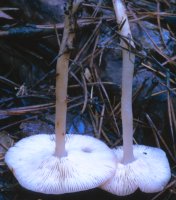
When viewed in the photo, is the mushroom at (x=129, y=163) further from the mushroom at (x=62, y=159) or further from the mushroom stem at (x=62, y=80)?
the mushroom stem at (x=62, y=80)

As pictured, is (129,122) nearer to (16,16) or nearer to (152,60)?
(152,60)

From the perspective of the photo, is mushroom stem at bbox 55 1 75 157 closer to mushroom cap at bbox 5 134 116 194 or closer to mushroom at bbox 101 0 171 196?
mushroom cap at bbox 5 134 116 194

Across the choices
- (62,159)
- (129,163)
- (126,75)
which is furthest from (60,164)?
(126,75)

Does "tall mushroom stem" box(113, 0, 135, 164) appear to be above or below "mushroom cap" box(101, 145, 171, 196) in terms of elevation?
above

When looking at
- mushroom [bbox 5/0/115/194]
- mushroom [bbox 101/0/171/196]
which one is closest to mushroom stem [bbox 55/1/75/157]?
mushroom [bbox 5/0/115/194]

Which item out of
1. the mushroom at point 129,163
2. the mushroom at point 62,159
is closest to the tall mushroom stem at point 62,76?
the mushroom at point 62,159

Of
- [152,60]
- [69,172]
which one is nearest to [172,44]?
[152,60]
